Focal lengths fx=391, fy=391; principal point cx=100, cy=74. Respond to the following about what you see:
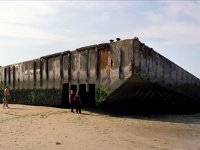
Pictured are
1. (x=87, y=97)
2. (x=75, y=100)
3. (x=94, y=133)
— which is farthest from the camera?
(x=87, y=97)

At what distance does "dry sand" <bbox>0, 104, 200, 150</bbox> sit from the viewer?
10992 mm

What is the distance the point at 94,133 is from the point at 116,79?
207 inches

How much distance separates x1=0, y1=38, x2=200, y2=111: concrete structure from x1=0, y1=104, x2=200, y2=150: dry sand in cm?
179

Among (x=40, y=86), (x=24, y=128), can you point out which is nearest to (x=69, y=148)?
(x=24, y=128)

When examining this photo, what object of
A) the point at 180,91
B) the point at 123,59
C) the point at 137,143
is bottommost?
the point at 137,143

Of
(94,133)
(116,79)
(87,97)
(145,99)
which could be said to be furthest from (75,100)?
(94,133)

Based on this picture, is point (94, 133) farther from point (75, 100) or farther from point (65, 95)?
point (65, 95)

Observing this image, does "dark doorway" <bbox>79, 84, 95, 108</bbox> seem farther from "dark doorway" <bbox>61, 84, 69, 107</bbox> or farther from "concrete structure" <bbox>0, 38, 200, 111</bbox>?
"dark doorway" <bbox>61, 84, 69, 107</bbox>

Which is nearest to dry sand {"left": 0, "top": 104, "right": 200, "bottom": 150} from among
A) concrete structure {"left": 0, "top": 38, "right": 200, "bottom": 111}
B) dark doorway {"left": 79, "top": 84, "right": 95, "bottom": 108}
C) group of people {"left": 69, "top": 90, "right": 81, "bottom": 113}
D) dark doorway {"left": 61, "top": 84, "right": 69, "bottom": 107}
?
group of people {"left": 69, "top": 90, "right": 81, "bottom": 113}

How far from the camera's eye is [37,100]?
25594 mm

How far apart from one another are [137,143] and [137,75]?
20.0 feet

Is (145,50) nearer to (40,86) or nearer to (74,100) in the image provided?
(74,100)

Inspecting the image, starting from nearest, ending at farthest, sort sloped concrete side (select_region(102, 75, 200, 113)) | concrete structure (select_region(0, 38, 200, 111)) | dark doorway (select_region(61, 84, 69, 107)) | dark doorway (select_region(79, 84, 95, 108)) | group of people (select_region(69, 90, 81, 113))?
concrete structure (select_region(0, 38, 200, 111)), sloped concrete side (select_region(102, 75, 200, 113)), group of people (select_region(69, 90, 81, 113)), dark doorway (select_region(79, 84, 95, 108)), dark doorway (select_region(61, 84, 69, 107))

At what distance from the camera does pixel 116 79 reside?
1795cm
